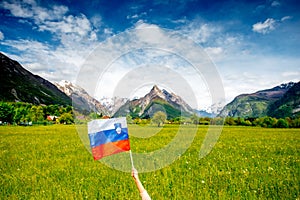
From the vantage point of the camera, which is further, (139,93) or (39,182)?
(139,93)

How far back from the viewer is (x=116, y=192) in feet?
21.0

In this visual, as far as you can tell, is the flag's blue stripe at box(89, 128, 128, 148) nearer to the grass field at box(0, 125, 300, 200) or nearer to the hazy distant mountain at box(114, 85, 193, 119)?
the grass field at box(0, 125, 300, 200)

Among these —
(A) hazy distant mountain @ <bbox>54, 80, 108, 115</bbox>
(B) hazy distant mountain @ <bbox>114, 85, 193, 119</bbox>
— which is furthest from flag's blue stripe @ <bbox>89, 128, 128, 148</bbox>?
(B) hazy distant mountain @ <bbox>114, 85, 193, 119</bbox>

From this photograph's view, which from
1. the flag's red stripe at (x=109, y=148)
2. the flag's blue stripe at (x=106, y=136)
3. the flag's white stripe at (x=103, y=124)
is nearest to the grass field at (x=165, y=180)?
the flag's red stripe at (x=109, y=148)

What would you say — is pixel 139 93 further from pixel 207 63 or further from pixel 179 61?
pixel 207 63

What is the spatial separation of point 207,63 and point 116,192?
175 inches

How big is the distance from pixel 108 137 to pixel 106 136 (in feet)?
0.12

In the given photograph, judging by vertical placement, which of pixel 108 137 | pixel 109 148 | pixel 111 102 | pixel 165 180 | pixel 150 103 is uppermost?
pixel 150 103

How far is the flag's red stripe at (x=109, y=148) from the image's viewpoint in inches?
156

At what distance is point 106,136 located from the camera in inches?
159

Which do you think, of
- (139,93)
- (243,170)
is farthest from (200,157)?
(139,93)

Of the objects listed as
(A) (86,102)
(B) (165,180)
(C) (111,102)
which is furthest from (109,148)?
(C) (111,102)

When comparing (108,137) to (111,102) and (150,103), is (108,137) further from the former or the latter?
(150,103)

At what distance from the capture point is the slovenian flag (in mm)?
3961
